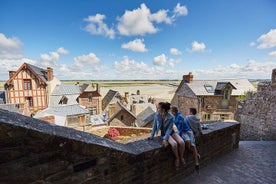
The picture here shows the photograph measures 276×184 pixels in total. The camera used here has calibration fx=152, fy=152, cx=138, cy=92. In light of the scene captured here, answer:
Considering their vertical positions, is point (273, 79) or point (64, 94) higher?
point (273, 79)

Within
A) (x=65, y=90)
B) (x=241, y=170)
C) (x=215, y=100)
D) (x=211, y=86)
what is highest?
(x=211, y=86)

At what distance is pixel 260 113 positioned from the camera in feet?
22.0

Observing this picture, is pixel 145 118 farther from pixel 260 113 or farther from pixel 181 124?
pixel 181 124

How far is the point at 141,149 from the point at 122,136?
32.4 ft

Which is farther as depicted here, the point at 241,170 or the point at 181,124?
the point at 241,170

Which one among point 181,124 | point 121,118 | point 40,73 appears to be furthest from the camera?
point 40,73

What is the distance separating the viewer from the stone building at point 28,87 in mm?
18562

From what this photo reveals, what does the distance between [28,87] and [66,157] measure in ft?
73.1

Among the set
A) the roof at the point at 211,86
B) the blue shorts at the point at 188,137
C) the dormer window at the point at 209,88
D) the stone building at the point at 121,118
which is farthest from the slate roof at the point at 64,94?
Answer: the blue shorts at the point at 188,137

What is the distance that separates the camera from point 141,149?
7.63 feet

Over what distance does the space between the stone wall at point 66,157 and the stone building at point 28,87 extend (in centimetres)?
2123

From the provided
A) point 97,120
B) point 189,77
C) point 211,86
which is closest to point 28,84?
point 97,120

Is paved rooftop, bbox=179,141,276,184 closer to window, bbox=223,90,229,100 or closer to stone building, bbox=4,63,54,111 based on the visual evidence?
window, bbox=223,90,229,100

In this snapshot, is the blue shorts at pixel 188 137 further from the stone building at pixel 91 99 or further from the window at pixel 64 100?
the window at pixel 64 100
